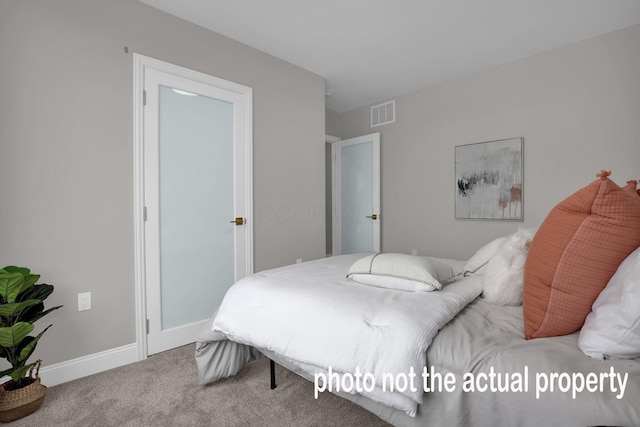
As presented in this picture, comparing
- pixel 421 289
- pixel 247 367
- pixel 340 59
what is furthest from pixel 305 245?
pixel 421 289

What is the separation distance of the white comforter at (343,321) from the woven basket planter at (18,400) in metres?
1.03

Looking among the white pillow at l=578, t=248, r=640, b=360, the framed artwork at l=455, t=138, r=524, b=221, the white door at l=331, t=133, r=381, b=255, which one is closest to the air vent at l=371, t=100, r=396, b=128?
the white door at l=331, t=133, r=381, b=255

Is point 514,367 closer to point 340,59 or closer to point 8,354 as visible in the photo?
point 8,354

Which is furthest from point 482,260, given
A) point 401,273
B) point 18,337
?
point 18,337

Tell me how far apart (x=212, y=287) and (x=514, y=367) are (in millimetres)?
2454

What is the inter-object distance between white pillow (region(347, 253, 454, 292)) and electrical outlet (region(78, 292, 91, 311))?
71.1 inches

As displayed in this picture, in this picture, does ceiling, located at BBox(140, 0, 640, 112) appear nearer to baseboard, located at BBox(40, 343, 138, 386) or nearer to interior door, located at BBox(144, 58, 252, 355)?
interior door, located at BBox(144, 58, 252, 355)

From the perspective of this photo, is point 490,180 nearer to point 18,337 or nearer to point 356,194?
point 356,194

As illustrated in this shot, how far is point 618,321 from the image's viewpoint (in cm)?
89

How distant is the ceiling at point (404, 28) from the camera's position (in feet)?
8.23

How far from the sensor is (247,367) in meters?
2.17

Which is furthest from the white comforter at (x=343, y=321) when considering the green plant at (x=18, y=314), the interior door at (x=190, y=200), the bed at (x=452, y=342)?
the interior door at (x=190, y=200)

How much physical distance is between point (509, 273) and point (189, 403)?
177cm

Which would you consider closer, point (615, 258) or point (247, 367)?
point (615, 258)
